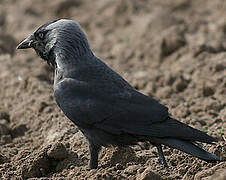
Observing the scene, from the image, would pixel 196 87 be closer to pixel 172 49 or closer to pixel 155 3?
pixel 172 49

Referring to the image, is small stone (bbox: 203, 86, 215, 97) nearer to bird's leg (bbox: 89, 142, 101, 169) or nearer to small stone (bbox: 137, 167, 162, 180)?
bird's leg (bbox: 89, 142, 101, 169)

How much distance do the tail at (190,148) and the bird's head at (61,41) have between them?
154 cm

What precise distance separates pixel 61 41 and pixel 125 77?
3260 mm

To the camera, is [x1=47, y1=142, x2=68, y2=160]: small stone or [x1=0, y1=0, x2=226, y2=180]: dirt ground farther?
[x1=47, y1=142, x2=68, y2=160]: small stone

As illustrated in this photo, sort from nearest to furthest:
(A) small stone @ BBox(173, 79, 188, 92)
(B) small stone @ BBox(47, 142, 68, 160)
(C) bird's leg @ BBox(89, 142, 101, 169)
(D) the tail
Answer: (D) the tail → (C) bird's leg @ BBox(89, 142, 101, 169) → (B) small stone @ BBox(47, 142, 68, 160) → (A) small stone @ BBox(173, 79, 188, 92)

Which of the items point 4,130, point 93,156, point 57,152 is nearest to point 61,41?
point 57,152

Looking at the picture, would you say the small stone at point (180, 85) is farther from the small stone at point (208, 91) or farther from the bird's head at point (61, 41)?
the bird's head at point (61, 41)

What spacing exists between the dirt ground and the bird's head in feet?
3.54

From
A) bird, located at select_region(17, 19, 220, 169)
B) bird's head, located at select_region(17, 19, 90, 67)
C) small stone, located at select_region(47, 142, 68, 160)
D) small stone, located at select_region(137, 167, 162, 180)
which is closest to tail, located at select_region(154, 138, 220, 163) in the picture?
bird, located at select_region(17, 19, 220, 169)

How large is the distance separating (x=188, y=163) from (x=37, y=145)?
2406 millimetres

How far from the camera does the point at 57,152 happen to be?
19.6ft

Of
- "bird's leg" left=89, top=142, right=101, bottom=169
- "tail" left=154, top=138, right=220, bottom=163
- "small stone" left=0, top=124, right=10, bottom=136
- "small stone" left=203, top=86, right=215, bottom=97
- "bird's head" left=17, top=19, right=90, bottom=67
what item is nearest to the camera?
"tail" left=154, top=138, right=220, bottom=163

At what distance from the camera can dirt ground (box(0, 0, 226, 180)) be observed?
5816 millimetres

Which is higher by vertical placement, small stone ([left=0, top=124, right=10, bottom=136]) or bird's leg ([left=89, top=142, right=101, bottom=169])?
bird's leg ([left=89, top=142, right=101, bottom=169])
